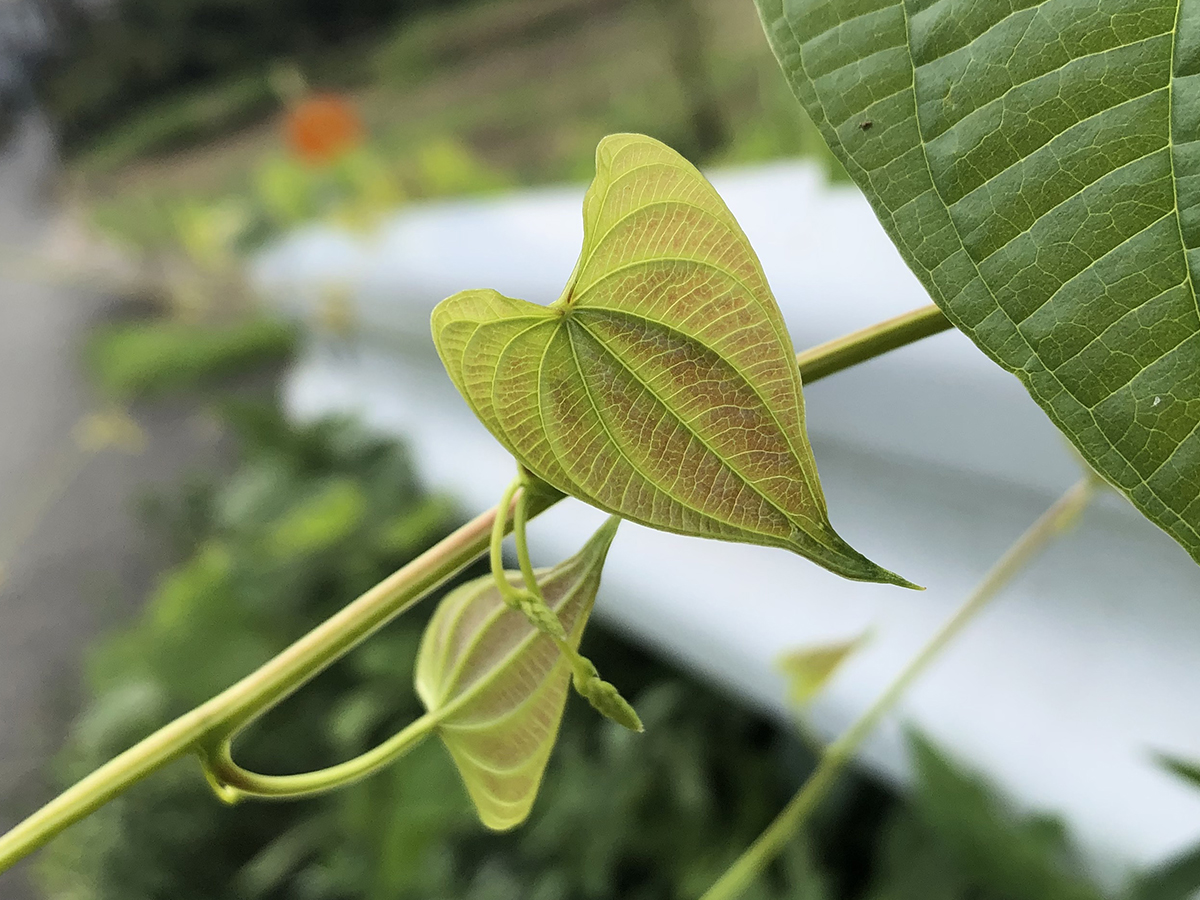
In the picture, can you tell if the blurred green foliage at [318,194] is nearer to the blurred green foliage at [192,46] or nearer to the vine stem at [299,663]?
the blurred green foliage at [192,46]

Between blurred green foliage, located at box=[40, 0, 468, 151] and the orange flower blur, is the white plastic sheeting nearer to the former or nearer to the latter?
the orange flower blur

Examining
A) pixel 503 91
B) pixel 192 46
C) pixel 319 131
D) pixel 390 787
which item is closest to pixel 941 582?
pixel 390 787

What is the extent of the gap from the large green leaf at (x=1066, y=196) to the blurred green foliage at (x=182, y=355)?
1.42m

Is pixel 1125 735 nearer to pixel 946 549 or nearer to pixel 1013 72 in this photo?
pixel 946 549

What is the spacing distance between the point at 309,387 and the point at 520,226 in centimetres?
50

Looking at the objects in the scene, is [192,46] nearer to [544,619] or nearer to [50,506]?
[50,506]

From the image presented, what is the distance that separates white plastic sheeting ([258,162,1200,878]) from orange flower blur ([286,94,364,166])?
50 cm

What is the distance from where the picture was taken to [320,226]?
2.91 feet

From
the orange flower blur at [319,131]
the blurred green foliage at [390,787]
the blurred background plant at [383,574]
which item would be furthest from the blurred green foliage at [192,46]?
the blurred green foliage at [390,787]

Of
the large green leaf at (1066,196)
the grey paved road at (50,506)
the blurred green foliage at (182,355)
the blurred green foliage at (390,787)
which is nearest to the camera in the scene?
the large green leaf at (1066,196)

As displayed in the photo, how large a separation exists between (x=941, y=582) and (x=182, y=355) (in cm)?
148

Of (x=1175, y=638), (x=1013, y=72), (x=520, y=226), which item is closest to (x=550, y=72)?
(x=520, y=226)

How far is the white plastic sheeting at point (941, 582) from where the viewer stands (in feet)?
0.91

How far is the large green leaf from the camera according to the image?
0.07 meters
